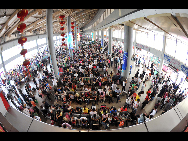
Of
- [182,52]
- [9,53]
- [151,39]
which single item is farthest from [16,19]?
[151,39]

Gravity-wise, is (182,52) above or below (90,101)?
above

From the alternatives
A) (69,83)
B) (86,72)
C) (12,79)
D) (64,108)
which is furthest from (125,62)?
(12,79)

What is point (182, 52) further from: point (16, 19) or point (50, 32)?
point (16, 19)

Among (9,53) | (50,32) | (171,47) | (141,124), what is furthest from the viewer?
(9,53)

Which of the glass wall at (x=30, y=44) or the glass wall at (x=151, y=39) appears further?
the glass wall at (x=30, y=44)

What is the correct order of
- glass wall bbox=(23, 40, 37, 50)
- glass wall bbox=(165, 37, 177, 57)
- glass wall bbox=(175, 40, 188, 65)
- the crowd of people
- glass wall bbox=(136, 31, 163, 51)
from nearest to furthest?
the crowd of people < glass wall bbox=(175, 40, 188, 65) < glass wall bbox=(165, 37, 177, 57) < glass wall bbox=(136, 31, 163, 51) < glass wall bbox=(23, 40, 37, 50)

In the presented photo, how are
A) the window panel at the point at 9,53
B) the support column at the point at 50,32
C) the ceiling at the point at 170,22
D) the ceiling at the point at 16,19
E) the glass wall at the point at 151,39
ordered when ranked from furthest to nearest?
the window panel at the point at 9,53, the glass wall at the point at 151,39, the support column at the point at 50,32, the ceiling at the point at 16,19, the ceiling at the point at 170,22

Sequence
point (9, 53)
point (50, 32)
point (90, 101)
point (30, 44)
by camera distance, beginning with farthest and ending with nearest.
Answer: point (30, 44) < point (9, 53) < point (50, 32) < point (90, 101)

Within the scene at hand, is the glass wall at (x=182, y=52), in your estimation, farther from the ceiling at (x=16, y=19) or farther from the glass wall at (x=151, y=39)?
the ceiling at (x=16, y=19)

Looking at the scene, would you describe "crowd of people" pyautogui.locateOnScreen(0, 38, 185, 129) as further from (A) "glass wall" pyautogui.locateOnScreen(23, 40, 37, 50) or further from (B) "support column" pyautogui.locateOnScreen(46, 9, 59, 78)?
(A) "glass wall" pyautogui.locateOnScreen(23, 40, 37, 50)

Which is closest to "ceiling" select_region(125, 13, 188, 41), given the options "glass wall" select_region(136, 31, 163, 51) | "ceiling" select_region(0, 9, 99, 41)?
"glass wall" select_region(136, 31, 163, 51)

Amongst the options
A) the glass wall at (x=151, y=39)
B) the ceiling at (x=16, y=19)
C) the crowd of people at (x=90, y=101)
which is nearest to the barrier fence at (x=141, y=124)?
the crowd of people at (x=90, y=101)
